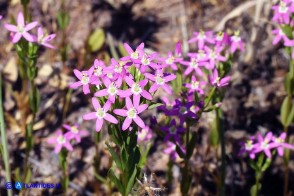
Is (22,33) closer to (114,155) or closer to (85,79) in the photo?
(85,79)

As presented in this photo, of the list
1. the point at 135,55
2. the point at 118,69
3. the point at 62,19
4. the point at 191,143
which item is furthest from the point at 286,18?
the point at 62,19

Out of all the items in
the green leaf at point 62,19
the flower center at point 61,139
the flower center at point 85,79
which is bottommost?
→ the flower center at point 61,139

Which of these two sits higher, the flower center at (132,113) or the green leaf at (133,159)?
the flower center at (132,113)

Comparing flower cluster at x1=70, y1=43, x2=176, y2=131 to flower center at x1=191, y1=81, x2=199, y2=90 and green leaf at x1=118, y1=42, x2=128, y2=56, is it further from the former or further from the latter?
green leaf at x1=118, y1=42, x2=128, y2=56

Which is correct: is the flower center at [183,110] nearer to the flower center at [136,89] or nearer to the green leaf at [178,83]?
the green leaf at [178,83]

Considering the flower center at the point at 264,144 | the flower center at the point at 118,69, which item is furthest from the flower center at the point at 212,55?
the flower center at the point at 118,69

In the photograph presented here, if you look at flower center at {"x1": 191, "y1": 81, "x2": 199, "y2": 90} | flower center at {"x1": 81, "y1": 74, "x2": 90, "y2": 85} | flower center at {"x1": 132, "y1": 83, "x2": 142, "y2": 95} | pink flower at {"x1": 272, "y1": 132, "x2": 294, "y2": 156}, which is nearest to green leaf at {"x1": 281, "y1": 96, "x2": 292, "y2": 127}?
pink flower at {"x1": 272, "y1": 132, "x2": 294, "y2": 156}

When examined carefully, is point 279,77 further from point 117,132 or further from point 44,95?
point 117,132

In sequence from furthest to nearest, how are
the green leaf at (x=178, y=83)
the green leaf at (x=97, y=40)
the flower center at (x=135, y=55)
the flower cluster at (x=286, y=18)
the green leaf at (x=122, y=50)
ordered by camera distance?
the green leaf at (x=97, y=40)
the green leaf at (x=122, y=50)
the flower cluster at (x=286, y=18)
the green leaf at (x=178, y=83)
the flower center at (x=135, y=55)

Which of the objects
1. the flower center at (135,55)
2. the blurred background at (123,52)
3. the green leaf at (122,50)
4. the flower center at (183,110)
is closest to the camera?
the flower center at (135,55)

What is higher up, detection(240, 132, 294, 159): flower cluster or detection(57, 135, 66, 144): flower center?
detection(57, 135, 66, 144): flower center
